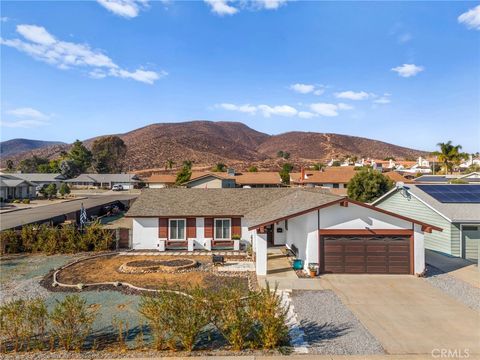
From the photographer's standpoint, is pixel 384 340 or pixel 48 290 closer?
pixel 384 340

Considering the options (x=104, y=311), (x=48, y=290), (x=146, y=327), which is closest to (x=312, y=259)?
(x=146, y=327)

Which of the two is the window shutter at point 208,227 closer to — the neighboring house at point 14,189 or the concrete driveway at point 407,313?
the concrete driveway at point 407,313

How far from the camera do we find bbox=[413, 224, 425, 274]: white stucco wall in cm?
1540

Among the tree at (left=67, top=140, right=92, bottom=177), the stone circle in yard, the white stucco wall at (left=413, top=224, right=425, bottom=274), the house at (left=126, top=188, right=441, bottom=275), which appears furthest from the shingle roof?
the tree at (left=67, top=140, right=92, bottom=177)

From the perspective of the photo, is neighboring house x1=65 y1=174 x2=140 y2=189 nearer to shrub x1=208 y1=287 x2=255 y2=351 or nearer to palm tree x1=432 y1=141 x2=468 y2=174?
palm tree x1=432 y1=141 x2=468 y2=174

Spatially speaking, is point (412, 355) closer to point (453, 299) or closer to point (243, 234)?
point (453, 299)

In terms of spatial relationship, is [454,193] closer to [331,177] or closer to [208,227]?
[208,227]

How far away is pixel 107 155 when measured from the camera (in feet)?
381

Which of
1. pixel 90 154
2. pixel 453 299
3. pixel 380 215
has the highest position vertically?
pixel 90 154

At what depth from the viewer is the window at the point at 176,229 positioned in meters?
21.2

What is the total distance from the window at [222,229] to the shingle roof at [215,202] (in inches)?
27.5

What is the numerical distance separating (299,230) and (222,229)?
6.08 meters

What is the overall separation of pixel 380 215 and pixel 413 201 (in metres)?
7.50

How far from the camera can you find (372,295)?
12.8 metres
